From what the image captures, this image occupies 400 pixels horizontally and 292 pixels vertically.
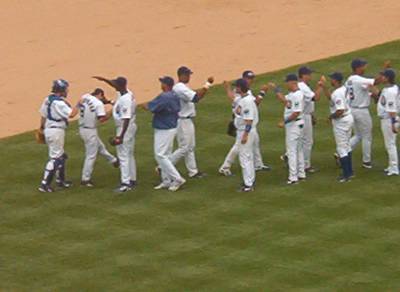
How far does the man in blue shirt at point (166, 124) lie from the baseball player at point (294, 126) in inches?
61.0

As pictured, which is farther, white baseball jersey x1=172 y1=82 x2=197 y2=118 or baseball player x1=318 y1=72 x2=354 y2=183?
white baseball jersey x1=172 y1=82 x2=197 y2=118

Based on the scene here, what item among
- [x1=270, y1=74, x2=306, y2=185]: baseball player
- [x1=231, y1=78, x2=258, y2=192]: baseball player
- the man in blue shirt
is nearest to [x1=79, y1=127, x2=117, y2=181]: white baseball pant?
the man in blue shirt

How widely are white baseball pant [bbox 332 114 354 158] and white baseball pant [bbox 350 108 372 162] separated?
0.54 meters

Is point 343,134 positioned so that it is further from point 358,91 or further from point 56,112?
point 56,112

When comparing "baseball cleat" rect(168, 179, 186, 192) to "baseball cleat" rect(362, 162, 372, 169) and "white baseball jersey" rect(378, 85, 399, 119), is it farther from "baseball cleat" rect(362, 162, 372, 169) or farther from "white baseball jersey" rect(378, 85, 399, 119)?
"white baseball jersey" rect(378, 85, 399, 119)

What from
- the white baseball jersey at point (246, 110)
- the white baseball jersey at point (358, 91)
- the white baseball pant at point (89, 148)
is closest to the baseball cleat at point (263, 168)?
the white baseball jersey at point (246, 110)

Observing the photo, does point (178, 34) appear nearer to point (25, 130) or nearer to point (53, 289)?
point (25, 130)

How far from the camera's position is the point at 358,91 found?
22.2m

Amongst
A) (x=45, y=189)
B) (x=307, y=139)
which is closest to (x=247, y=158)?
(x=307, y=139)

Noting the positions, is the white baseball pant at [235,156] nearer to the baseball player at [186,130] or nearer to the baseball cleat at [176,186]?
the baseball player at [186,130]

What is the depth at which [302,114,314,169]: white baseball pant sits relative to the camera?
22.1m

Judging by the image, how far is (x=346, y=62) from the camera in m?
29.0

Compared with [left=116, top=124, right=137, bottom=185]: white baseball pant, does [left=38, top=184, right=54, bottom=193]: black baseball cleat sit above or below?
below

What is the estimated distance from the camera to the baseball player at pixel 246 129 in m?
21.3
